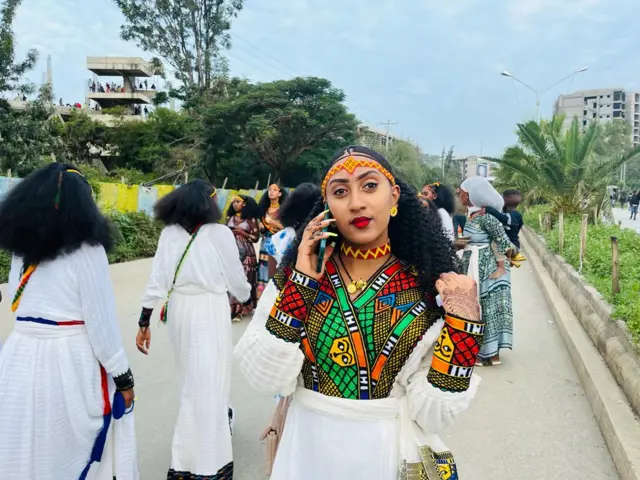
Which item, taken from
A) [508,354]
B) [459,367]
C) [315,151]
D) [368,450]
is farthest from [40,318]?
[315,151]

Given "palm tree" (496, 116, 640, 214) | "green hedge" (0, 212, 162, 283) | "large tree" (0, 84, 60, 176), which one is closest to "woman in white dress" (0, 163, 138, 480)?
"green hedge" (0, 212, 162, 283)

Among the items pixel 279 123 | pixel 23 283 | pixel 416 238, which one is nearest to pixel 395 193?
pixel 416 238

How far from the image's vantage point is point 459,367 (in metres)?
1.50

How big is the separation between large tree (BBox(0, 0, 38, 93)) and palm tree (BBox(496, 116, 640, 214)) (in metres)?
13.8

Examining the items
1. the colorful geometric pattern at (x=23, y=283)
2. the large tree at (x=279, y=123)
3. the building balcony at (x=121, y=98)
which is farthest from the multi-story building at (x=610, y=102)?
the colorful geometric pattern at (x=23, y=283)

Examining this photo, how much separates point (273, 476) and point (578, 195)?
51.4 feet

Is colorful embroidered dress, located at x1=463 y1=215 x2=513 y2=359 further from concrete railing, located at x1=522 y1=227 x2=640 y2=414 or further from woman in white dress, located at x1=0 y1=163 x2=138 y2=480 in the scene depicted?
woman in white dress, located at x1=0 y1=163 x2=138 y2=480

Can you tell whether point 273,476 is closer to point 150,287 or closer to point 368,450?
point 368,450

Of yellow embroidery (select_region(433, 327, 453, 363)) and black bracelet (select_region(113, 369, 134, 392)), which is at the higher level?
yellow embroidery (select_region(433, 327, 453, 363))

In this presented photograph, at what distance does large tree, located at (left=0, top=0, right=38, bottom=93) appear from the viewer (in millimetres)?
13898

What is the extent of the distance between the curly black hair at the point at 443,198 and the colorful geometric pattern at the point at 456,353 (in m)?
5.33

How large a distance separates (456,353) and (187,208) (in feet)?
7.49

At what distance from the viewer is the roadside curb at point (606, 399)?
10.5 ft

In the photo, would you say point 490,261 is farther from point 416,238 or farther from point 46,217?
point 46,217
